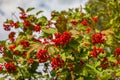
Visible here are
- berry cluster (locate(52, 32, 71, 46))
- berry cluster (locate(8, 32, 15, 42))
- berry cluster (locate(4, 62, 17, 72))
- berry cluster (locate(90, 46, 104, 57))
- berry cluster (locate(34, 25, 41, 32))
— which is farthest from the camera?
berry cluster (locate(34, 25, 41, 32))

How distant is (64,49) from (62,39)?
0.32 meters

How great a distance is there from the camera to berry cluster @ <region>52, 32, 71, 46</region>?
4.92m

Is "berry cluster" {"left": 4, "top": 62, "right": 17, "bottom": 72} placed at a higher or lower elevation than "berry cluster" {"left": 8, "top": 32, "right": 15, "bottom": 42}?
lower

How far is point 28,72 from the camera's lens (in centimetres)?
643

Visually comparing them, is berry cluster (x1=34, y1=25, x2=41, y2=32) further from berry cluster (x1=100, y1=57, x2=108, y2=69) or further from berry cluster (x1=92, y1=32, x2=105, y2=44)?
berry cluster (x1=92, y1=32, x2=105, y2=44)

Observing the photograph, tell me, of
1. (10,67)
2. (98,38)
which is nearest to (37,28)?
(10,67)

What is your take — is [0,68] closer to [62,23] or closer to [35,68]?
[35,68]

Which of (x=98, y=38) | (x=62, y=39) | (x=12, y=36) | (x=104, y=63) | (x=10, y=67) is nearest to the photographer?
(x=62, y=39)

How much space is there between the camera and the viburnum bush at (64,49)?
5141 millimetres

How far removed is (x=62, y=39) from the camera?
16.1 feet

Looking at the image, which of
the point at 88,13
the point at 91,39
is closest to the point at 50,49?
the point at 91,39

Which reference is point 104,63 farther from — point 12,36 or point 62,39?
point 12,36

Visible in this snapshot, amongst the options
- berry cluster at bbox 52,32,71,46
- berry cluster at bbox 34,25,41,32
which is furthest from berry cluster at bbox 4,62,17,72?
berry cluster at bbox 52,32,71,46

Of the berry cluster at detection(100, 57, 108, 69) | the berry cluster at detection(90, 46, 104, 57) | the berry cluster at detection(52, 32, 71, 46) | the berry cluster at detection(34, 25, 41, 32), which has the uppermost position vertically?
the berry cluster at detection(34, 25, 41, 32)
